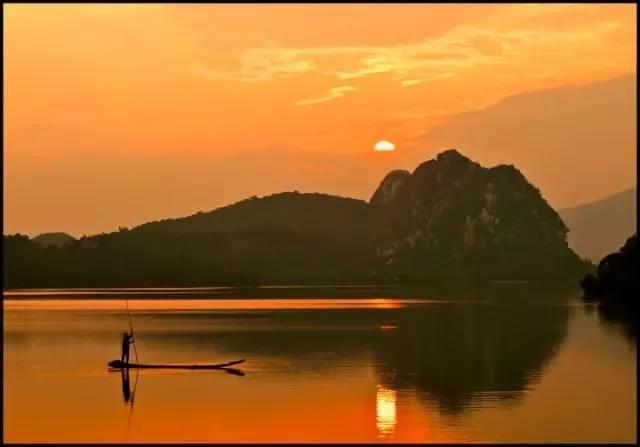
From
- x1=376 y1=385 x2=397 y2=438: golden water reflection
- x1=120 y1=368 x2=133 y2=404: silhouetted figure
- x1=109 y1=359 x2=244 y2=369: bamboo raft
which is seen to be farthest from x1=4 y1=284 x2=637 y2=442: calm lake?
x1=109 y1=359 x2=244 y2=369: bamboo raft

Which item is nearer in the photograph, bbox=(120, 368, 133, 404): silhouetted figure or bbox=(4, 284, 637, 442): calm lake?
bbox=(4, 284, 637, 442): calm lake

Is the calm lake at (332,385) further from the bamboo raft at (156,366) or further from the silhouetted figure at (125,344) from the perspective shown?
the silhouetted figure at (125,344)

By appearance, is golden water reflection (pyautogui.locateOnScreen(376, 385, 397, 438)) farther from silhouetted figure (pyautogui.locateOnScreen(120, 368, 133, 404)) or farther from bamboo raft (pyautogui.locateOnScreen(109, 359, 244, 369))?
bamboo raft (pyautogui.locateOnScreen(109, 359, 244, 369))

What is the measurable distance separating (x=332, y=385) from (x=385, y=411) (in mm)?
8844

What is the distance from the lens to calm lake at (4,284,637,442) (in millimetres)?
37469

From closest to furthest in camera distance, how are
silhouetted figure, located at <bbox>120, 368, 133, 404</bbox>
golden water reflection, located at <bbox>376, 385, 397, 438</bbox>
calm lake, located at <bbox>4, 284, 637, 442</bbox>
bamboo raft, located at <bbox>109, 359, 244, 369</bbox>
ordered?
golden water reflection, located at <bbox>376, 385, 397, 438</bbox> → calm lake, located at <bbox>4, 284, 637, 442</bbox> → silhouetted figure, located at <bbox>120, 368, 133, 404</bbox> → bamboo raft, located at <bbox>109, 359, 244, 369</bbox>

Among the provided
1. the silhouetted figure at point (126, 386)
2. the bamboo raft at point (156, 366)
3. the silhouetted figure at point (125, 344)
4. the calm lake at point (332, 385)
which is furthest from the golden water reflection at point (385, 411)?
the silhouetted figure at point (125, 344)

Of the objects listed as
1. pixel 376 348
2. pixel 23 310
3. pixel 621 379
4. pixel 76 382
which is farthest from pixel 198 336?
pixel 23 310

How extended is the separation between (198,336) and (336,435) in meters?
49.4

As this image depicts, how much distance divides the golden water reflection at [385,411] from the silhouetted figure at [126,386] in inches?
416

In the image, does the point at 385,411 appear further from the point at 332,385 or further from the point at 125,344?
the point at 125,344

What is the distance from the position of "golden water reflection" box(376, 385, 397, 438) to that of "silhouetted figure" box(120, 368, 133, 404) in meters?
10.6

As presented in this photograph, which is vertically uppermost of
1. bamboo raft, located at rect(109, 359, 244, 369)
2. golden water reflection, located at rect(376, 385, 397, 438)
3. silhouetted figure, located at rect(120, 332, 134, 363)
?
silhouetted figure, located at rect(120, 332, 134, 363)

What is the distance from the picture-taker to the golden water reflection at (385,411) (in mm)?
37344
